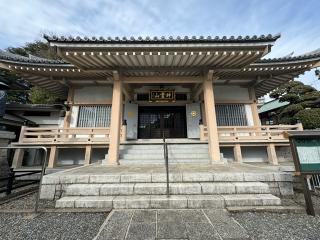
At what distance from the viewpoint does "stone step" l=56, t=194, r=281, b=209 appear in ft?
10.4

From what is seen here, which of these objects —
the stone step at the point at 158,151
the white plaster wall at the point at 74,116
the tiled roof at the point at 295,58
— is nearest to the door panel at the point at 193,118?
the stone step at the point at 158,151

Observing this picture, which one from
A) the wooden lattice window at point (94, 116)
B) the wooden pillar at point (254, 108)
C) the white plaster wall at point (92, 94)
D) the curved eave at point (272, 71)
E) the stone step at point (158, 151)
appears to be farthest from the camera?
the white plaster wall at point (92, 94)

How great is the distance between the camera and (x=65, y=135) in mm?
8375

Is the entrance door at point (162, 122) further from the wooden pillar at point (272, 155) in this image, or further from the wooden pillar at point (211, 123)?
the wooden pillar at point (272, 155)

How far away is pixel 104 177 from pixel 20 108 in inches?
446

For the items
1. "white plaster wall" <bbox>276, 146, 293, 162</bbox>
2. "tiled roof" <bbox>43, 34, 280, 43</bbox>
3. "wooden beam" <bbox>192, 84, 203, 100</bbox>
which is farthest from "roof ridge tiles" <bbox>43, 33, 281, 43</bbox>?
"white plaster wall" <bbox>276, 146, 293, 162</bbox>

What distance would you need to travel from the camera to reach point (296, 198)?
149 inches

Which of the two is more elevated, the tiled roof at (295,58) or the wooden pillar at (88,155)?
the tiled roof at (295,58)

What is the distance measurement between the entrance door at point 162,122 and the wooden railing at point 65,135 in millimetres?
2276

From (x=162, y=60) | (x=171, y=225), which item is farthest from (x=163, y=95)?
(x=171, y=225)

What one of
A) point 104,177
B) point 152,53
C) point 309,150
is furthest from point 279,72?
point 104,177

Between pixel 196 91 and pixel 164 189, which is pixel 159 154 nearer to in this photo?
pixel 164 189

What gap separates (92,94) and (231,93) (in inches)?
331

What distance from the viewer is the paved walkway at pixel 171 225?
7.32 feet
